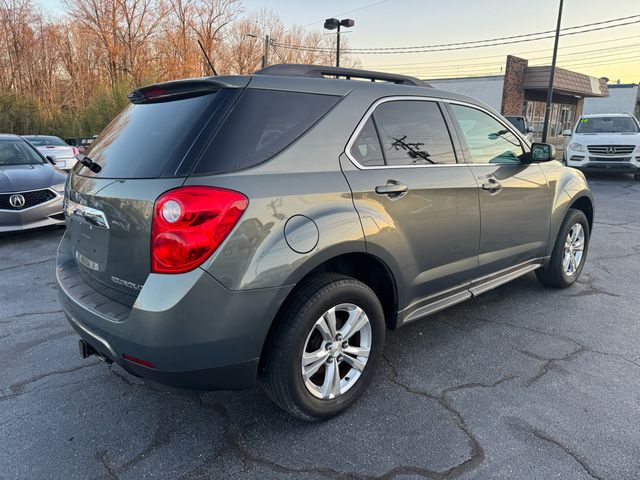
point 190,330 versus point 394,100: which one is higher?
point 394,100

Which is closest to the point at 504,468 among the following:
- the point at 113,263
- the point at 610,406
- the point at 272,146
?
the point at 610,406

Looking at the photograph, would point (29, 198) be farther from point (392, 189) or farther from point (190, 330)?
point (392, 189)

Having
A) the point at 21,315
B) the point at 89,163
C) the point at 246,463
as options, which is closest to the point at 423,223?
the point at 246,463

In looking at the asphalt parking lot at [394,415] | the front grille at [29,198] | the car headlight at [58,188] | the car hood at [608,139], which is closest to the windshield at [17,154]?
the car headlight at [58,188]

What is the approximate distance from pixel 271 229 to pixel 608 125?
14.6 metres

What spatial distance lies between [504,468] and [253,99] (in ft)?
6.96

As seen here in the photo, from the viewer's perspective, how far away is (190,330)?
2.01 meters

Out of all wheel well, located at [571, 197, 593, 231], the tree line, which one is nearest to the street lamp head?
the tree line

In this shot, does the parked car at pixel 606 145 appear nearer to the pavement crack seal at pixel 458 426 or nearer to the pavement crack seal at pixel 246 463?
the pavement crack seal at pixel 458 426

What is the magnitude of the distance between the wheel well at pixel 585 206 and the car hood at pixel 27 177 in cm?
664

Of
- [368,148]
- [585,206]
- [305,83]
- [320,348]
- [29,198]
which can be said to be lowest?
[320,348]

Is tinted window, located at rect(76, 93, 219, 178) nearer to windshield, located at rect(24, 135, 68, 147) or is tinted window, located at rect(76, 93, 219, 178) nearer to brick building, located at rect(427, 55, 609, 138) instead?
windshield, located at rect(24, 135, 68, 147)

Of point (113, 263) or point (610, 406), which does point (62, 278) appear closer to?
point (113, 263)

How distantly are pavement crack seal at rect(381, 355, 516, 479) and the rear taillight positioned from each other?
1.33 meters
